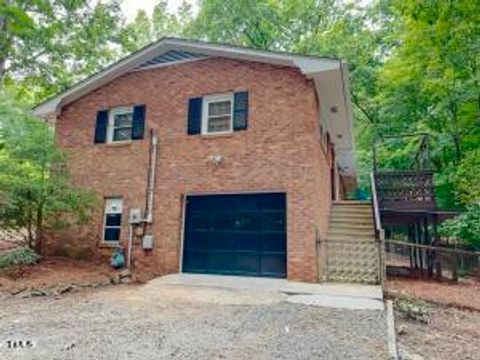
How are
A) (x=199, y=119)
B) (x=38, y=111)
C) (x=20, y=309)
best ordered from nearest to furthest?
(x=20, y=309) < (x=199, y=119) < (x=38, y=111)

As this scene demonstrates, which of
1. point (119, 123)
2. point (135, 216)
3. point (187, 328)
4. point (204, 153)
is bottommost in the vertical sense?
point (187, 328)

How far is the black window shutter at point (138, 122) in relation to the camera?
41.6 feet

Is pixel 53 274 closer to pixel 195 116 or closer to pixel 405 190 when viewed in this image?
pixel 195 116

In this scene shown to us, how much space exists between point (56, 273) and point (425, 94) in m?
18.0

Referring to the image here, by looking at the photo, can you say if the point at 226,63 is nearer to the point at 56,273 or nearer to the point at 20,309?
the point at 56,273

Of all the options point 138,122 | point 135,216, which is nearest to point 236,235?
point 135,216

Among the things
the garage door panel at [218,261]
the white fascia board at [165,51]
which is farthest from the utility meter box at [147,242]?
the white fascia board at [165,51]

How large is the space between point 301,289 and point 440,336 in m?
3.08

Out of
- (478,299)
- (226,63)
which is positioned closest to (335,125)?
(226,63)

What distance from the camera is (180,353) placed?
5027 millimetres

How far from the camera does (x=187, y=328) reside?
6121 millimetres

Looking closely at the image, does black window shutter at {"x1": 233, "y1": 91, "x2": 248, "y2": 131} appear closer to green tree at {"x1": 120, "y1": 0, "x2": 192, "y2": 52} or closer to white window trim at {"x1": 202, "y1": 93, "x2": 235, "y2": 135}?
white window trim at {"x1": 202, "y1": 93, "x2": 235, "y2": 135}

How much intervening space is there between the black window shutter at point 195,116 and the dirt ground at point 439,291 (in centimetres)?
686

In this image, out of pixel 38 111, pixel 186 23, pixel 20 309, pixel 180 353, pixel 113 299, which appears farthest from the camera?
pixel 186 23
